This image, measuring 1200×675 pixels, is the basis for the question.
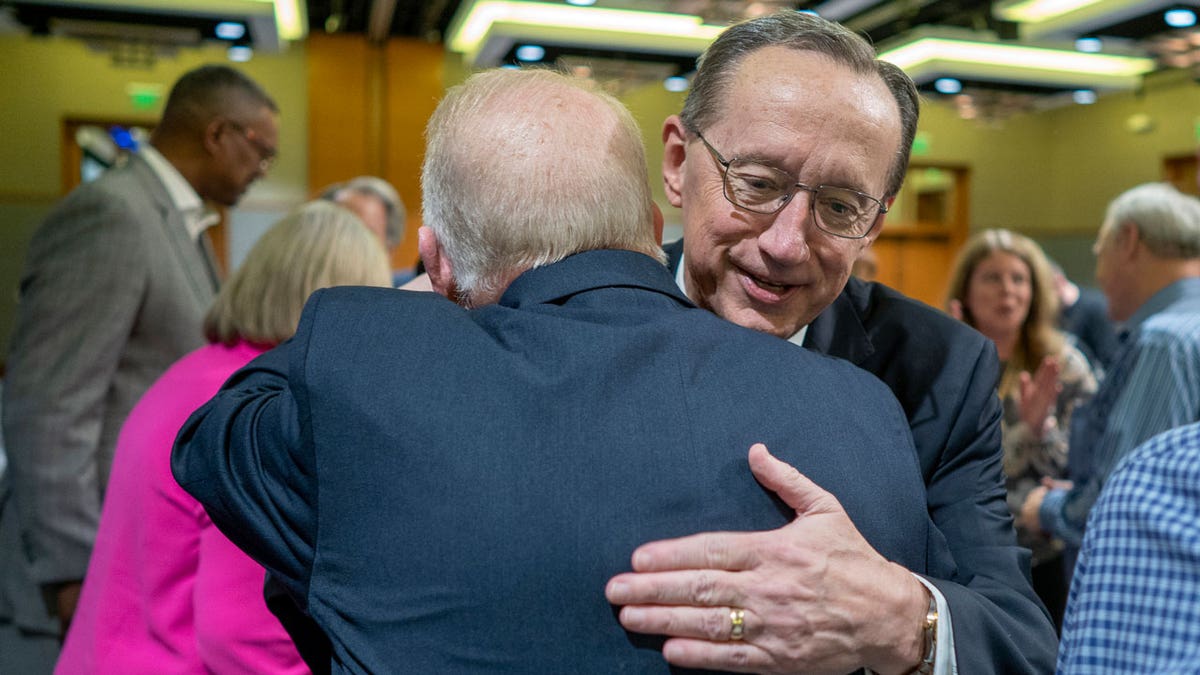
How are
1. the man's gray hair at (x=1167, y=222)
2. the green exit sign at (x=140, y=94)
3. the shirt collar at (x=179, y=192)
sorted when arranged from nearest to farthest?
the shirt collar at (x=179, y=192), the man's gray hair at (x=1167, y=222), the green exit sign at (x=140, y=94)

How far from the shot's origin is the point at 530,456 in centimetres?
91

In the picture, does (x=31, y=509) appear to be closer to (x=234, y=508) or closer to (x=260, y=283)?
(x=260, y=283)

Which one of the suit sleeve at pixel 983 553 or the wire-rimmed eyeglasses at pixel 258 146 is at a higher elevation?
the wire-rimmed eyeglasses at pixel 258 146

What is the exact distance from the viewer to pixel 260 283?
73.4 inches

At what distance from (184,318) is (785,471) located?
200 cm

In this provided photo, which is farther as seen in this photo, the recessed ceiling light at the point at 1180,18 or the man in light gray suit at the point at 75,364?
the recessed ceiling light at the point at 1180,18

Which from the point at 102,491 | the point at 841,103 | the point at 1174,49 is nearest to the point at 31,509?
the point at 102,491

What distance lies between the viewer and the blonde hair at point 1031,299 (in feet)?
12.2

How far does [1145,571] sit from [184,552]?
1.44 m

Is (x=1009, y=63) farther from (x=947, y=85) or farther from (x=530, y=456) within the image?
(x=530, y=456)

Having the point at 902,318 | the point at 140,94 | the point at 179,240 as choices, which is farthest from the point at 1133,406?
the point at 140,94

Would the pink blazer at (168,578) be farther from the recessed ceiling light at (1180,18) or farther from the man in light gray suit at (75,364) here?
the recessed ceiling light at (1180,18)

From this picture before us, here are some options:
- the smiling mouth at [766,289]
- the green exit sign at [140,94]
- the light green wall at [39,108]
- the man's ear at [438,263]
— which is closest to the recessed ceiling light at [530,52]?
the light green wall at [39,108]

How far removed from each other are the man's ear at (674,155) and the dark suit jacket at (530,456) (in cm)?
49
